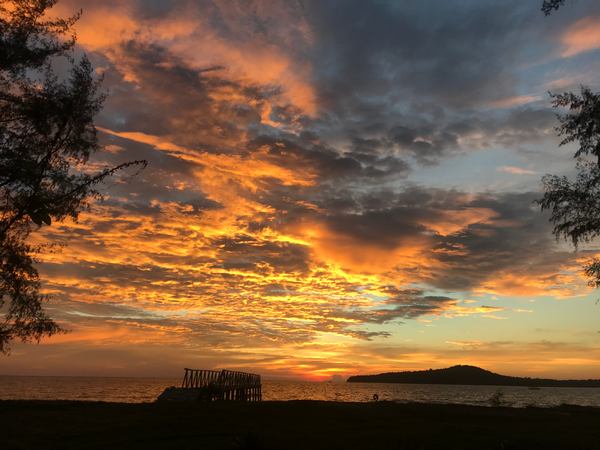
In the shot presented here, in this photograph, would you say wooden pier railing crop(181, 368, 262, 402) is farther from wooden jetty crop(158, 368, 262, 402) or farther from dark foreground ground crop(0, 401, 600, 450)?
dark foreground ground crop(0, 401, 600, 450)

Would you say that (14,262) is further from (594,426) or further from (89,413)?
(594,426)

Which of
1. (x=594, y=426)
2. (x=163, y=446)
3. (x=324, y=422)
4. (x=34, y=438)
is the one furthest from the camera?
(x=594, y=426)

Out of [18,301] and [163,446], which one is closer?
[163,446]

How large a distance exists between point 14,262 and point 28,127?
528 cm

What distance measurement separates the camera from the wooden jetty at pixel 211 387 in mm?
39719

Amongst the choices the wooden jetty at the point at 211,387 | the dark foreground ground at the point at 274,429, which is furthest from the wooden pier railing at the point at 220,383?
the dark foreground ground at the point at 274,429

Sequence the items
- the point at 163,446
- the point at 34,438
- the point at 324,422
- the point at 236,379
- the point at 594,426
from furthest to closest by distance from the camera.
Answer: the point at 236,379 → the point at 594,426 → the point at 324,422 → the point at 34,438 → the point at 163,446

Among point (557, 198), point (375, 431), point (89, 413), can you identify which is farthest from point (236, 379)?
point (557, 198)

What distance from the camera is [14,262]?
1859cm

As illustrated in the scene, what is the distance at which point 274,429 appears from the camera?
62.5ft

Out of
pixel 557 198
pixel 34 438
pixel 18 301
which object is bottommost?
pixel 34 438

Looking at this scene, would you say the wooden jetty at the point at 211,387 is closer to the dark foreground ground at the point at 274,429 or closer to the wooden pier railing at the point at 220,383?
the wooden pier railing at the point at 220,383

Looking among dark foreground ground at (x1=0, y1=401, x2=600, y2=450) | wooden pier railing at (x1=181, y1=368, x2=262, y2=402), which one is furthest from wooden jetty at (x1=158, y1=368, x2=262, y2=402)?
dark foreground ground at (x1=0, y1=401, x2=600, y2=450)

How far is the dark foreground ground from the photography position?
53.2ft
